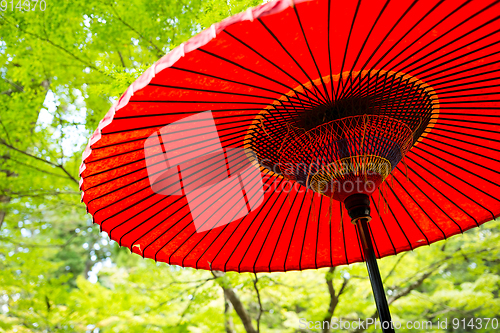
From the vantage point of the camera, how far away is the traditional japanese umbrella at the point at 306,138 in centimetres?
117

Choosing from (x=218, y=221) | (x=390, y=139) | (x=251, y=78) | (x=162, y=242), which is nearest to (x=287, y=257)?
(x=218, y=221)

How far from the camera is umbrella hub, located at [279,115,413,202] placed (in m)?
1.44

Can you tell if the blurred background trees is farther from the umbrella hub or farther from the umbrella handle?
the umbrella handle

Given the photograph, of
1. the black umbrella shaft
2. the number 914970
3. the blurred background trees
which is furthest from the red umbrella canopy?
the number 914970

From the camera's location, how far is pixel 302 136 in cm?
149

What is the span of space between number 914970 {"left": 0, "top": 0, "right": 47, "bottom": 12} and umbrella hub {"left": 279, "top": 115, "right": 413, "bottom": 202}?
4.06 m

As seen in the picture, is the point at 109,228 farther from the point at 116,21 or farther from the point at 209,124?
the point at 116,21

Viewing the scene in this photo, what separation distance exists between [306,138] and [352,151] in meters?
0.19

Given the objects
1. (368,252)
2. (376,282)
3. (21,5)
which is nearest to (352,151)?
(368,252)

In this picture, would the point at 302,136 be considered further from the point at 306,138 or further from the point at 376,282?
the point at 376,282

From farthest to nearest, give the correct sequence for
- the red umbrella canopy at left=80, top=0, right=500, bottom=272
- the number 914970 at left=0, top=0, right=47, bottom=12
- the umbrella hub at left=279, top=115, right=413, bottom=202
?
the number 914970 at left=0, top=0, right=47, bottom=12, the umbrella hub at left=279, top=115, right=413, bottom=202, the red umbrella canopy at left=80, top=0, right=500, bottom=272

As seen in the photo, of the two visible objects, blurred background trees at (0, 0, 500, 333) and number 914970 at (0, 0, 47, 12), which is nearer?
number 914970 at (0, 0, 47, 12)

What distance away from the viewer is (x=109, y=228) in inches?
66.4

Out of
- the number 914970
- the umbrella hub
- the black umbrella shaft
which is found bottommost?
the black umbrella shaft
